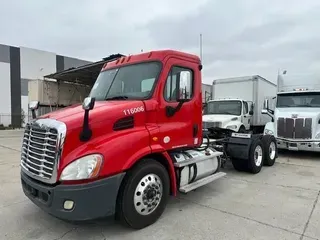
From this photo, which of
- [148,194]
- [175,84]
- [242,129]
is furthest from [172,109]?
[242,129]

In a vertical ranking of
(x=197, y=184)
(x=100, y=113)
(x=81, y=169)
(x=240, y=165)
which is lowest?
(x=240, y=165)

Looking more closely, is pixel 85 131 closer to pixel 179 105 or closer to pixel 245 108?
pixel 179 105

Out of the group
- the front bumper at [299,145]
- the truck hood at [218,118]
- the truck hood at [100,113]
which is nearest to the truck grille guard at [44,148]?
the truck hood at [100,113]

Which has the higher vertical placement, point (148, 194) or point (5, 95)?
point (5, 95)

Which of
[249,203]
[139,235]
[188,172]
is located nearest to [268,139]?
[249,203]

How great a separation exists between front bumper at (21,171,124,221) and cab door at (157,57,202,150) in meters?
1.13

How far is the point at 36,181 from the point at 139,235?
1.53 meters

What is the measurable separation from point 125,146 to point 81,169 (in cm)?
61

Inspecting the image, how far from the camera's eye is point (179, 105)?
4.34 metres

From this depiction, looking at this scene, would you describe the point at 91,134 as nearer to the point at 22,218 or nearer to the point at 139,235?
the point at 139,235

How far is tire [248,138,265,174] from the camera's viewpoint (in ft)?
22.8

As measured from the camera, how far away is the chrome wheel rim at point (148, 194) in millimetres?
3723

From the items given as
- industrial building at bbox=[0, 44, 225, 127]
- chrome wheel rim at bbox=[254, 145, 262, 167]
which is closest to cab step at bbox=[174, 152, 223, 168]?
chrome wheel rim at bbox=[254, 145, 262, 167]

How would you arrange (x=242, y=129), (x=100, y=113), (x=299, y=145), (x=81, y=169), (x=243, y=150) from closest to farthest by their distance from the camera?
(x=81, y=169)
(x=100, y=113)
(x=243, y=150)
(x=299, y=145)
(x=242, y=129)
